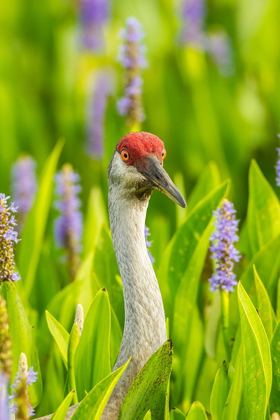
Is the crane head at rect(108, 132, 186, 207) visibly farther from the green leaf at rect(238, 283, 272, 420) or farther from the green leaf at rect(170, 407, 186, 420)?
the green leaf at rect(170, 407, 186, 420)

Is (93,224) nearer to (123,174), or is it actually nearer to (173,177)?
(123,174)

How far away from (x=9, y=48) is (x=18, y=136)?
3.49ft

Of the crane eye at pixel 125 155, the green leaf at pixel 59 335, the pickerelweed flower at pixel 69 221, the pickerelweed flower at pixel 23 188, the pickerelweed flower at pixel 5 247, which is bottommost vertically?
the green leaf at pixel 59 335

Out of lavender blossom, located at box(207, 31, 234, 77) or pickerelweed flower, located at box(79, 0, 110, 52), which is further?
pickerelweed flower, located at box(79, 0, 110, 52)

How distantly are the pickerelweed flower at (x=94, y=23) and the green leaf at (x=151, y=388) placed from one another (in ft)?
13.1

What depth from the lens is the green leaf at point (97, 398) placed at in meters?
1.61

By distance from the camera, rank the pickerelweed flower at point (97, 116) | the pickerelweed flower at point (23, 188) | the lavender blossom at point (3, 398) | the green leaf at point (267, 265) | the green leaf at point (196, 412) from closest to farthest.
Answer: the lavender blossom at point (3, 398)
the green leaf at point (196, 412)
the green leaf at point (267, 265)
the pickerelweed flower at point (23, 188)
the pickerelweed flower at point (97, 116)

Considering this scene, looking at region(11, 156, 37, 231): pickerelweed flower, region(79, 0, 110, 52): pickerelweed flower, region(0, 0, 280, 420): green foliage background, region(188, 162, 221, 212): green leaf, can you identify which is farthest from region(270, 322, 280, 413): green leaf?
region(79, 0, 110, 52): pickerelweed flower

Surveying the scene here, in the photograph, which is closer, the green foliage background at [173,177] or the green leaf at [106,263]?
the green foliage background at [173,177]

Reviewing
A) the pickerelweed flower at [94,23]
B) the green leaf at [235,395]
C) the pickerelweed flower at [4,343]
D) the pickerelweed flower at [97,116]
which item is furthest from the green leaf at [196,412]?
the pickerelweed flower at [94,23]

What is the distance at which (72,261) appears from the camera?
9.82 ft

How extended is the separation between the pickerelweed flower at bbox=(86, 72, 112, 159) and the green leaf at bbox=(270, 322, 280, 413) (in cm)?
290

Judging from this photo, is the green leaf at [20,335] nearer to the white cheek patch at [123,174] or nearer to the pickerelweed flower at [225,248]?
the white cheek patch at [123,174]

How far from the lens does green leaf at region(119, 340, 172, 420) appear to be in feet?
5.60
